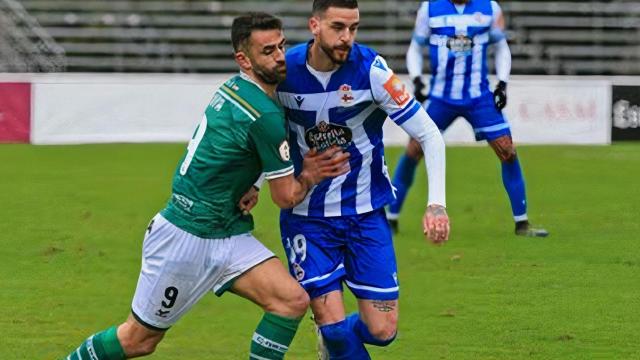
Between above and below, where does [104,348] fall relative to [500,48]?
below

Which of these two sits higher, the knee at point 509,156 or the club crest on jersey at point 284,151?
the club crest on jersey at point 284,151

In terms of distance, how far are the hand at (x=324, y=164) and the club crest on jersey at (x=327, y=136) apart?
3 cm

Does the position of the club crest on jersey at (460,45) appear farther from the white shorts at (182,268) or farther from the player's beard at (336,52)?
the white shorts at (182,268)

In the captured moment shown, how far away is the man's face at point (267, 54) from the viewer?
621cm

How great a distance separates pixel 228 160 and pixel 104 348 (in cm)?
110

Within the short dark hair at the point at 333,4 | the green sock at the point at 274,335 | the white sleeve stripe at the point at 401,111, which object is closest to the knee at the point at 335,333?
the green sock at the point at 274,335

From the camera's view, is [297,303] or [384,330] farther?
[384,330]

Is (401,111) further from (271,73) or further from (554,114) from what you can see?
(554,114)

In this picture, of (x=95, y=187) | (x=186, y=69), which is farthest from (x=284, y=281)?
(x=186, y=69)

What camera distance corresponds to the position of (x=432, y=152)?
6680mm

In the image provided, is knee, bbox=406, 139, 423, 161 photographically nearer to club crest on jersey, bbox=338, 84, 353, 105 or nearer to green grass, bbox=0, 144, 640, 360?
green grass, bbox=0, 144, 640, 360

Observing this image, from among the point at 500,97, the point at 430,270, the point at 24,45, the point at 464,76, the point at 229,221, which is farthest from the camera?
the point at 24,45

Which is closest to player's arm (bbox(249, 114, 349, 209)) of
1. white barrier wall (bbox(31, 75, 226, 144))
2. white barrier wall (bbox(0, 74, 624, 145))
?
white barrier wall (bbox(0, 74, 624, 145))

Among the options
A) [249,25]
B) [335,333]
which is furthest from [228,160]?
[335,333]
